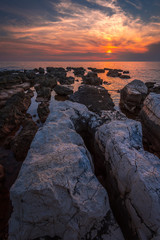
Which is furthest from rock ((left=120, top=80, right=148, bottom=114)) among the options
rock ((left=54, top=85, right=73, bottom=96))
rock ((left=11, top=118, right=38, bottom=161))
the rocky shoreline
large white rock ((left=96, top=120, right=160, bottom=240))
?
rock ((left=11, top=118, right=38, bottom=161))

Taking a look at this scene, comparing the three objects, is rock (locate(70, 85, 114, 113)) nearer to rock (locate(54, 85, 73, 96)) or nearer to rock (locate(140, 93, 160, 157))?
rock (locate(140, 93, 160, 157))

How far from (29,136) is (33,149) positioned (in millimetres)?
2463

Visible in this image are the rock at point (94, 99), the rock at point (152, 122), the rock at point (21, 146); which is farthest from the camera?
the rock at point (94, 99)

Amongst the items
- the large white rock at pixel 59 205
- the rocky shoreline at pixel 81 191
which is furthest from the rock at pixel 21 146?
the large white rock at pixel 59 205

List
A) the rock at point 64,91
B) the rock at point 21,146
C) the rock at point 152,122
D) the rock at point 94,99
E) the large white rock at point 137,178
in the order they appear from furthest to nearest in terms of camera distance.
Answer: the rock at point 64,91, the rock at point 94,99, the rock at point 152,122, the rock at point 21,146, the large white rock at point 137,178

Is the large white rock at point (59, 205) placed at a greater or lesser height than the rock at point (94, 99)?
lesser

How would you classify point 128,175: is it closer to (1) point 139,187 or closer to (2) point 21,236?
(1) point 139,187

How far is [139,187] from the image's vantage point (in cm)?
191

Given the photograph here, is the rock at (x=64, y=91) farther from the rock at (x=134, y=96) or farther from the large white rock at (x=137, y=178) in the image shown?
the large white rock at (x=137, y=178)

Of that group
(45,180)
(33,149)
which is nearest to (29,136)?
(33,149)

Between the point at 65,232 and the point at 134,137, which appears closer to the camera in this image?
the point at 65,232

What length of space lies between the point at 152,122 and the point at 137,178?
13.7ft

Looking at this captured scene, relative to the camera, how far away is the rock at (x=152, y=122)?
5.09 meters

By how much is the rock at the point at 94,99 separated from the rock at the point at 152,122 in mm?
2068
